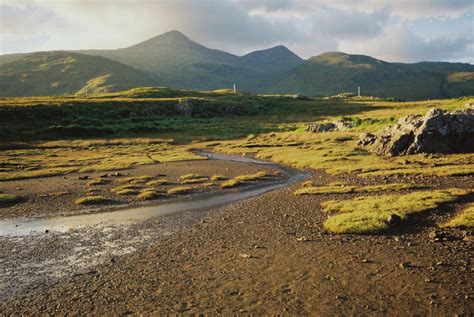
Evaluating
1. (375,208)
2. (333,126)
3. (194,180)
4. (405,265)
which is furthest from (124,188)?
(333,126)

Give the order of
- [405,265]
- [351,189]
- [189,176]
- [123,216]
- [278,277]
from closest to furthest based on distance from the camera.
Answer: [278,277]
[405,265]
[123,216]
[351,189]
[189,176]

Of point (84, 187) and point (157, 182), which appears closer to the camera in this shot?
point (84, 187)

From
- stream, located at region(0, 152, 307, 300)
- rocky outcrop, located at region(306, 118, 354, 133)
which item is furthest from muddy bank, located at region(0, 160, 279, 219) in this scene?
rocky outcrop, located at region(306, 118, 354, 133)

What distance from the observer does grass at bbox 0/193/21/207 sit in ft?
144

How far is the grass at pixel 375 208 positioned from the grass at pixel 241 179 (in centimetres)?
1650

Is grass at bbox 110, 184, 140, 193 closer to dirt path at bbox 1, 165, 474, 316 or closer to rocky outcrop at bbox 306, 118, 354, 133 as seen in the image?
dirt path at bbox 1, 165, 474, 316

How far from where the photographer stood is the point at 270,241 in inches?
1053

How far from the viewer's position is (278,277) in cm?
2105

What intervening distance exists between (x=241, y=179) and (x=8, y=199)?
88.2 ft

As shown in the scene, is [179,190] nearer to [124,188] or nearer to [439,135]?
[124,188]

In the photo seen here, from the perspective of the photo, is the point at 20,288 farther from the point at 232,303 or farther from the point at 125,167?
the point at 125,167

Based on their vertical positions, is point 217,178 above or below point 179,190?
below

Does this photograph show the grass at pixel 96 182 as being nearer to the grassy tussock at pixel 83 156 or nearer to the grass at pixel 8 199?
the grass at pixel 8 199

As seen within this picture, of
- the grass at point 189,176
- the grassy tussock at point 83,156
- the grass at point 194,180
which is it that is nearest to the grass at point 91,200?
the grass at point 194,180
